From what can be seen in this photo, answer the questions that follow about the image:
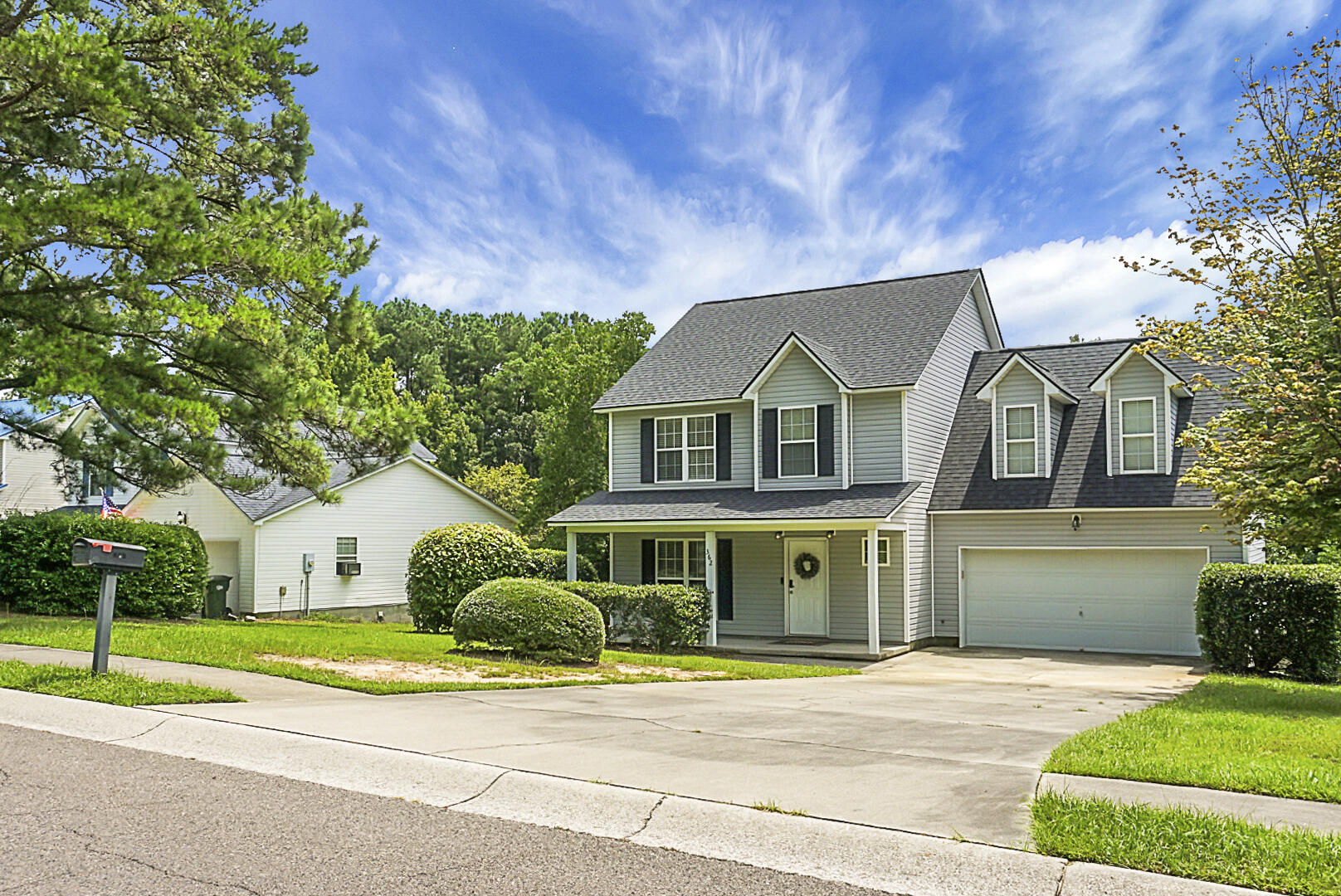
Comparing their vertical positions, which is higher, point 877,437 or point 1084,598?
point 877,437

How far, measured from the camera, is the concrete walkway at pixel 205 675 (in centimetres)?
995

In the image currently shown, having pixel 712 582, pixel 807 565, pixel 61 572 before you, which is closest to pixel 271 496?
pixel 61 572

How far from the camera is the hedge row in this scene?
22.5 m

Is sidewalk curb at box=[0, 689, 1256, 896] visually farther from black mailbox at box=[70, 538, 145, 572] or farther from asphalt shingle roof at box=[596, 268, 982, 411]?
asphalt shingle roof at box=[596, 268, 982, 411]

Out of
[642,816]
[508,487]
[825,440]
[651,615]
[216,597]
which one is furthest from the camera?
[508,487]

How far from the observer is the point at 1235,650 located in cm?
1731

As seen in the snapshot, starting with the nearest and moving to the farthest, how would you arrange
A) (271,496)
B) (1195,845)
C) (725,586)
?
(1195,845), (725,586), (271,496)

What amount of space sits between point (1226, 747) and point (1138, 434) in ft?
47.9

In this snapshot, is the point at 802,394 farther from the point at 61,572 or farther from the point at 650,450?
the point at 61,572

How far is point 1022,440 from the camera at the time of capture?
23.2m

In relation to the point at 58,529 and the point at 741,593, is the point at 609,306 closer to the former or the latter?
the point at 741,593

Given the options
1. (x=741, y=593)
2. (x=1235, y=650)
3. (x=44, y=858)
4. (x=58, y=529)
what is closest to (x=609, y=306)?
(x=741, y=593)

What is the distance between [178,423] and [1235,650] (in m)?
19.2

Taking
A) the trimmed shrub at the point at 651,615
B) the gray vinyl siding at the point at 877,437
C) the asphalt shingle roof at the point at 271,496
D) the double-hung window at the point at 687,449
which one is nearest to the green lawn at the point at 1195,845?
the trimmed shrub at the point at 651,615
